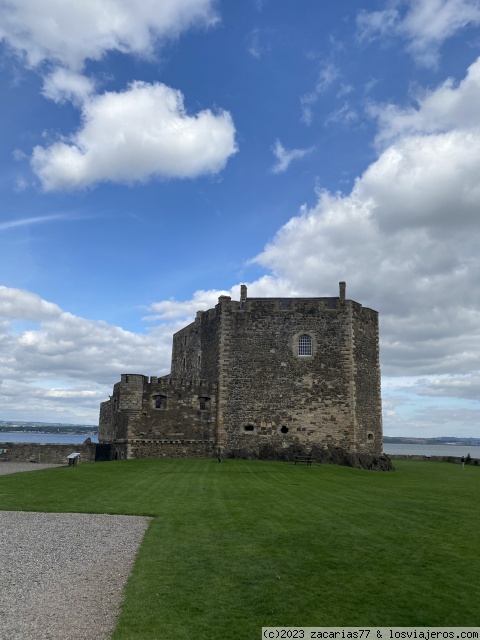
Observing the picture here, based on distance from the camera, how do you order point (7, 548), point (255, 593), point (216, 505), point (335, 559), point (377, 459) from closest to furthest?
point (255, 593) → point (335, 559) → point (7, 548) → point (216, 505) → point (377, 459)

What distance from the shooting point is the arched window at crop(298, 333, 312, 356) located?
1305 inches

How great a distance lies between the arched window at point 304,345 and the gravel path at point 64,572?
70.8 feet

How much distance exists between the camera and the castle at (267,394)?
32031mm

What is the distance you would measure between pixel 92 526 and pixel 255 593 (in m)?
5.97

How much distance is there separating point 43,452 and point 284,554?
2801 cm

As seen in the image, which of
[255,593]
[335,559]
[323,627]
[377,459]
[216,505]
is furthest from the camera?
[377,459]

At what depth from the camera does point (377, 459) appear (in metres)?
31.6

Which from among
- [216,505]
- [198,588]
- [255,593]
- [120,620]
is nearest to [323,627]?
[255,593]

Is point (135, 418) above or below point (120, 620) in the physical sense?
above

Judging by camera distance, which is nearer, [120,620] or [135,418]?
[120,620]

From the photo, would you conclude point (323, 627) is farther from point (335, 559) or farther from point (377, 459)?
point (377, 459)

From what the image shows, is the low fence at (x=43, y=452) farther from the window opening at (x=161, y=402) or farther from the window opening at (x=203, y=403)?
the window opening at (x=203, y=403)

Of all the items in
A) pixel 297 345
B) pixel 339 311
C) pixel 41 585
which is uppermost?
pixel 339 311

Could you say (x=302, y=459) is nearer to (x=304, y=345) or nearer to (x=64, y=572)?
(x=304, y=345)
